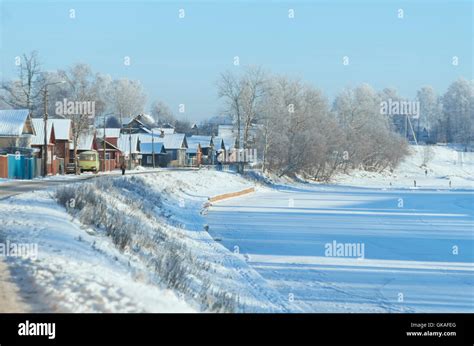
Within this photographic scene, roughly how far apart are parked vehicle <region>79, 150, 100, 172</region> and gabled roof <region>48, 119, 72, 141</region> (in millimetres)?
2326

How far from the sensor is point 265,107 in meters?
73.4

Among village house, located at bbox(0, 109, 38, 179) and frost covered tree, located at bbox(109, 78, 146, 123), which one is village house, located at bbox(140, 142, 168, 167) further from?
village house, located at bbox(0, 109, 38, 179)

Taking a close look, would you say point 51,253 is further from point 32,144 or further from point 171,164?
point 171,164

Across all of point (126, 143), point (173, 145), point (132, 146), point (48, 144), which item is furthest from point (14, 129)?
point (173, 145)

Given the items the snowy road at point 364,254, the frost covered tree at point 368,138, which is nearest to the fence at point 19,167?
the snowy road at point 364,254

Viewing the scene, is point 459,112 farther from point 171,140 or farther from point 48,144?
point 48,144

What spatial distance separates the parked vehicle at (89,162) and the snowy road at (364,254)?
22633 millimetres

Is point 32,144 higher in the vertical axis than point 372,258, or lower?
higher

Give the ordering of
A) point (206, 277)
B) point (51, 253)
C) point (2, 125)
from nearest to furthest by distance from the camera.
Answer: point (51, 253) < point (206, 277) < point (2, 125)

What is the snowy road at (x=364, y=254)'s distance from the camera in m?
14.0

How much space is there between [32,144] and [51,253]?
1587 inches

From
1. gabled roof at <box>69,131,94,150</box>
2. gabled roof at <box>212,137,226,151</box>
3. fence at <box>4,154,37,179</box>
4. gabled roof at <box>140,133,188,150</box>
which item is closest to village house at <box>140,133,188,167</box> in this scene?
gabled roof at <box>140,133,188,150</box>
